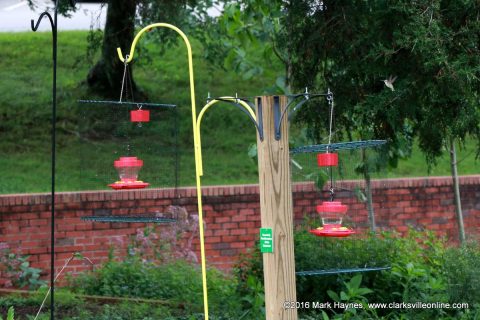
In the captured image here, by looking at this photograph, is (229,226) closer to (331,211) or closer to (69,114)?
(69,114)

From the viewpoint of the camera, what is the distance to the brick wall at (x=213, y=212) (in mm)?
10086

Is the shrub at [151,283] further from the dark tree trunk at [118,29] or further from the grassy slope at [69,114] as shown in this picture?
the grassy slope at [69,114]

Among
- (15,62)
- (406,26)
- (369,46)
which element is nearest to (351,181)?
(369,46)

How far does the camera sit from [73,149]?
13703 millimetres

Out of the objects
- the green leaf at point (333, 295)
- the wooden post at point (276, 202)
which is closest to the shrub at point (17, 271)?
the green leaf at point (333, 295)

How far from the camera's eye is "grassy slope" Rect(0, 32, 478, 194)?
13039mm

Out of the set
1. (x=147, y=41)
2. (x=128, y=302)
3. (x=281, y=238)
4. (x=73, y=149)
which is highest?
(x=147, y=41)

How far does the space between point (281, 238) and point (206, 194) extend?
18.2ft

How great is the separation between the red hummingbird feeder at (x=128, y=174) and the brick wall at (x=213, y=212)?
128 inches

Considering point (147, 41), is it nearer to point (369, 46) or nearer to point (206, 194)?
point (206, 194)

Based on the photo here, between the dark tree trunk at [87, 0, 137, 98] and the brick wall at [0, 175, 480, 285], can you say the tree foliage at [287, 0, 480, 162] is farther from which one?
the dark tree trunk at [87, 0, 137, 98]

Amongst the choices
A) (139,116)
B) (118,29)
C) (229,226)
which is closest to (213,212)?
(229,226)

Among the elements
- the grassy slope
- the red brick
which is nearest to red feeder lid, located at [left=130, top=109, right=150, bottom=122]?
the red brick

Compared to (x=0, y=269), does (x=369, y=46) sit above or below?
above
